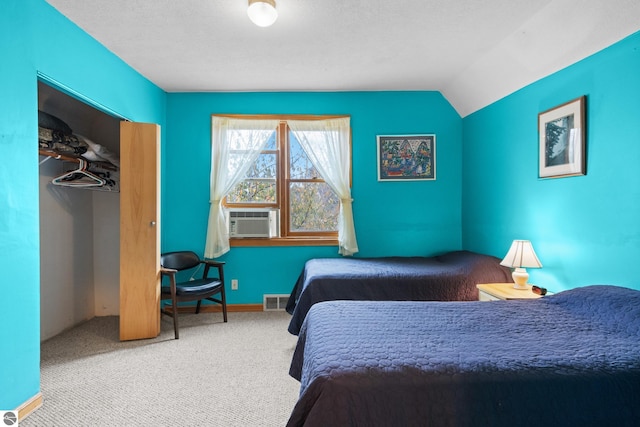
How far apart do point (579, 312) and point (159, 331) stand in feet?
10.8

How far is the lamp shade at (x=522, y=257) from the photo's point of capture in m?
2.62

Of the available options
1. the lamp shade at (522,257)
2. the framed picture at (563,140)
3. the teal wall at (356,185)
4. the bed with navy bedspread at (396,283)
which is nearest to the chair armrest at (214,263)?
the teal wall at (356,185)

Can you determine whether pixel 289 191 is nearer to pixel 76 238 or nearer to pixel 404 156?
pixel 404 156

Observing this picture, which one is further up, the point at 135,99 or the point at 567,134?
the point at 135,99

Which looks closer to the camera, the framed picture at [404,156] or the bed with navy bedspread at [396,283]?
the bed with navy bedspread at [396,283]

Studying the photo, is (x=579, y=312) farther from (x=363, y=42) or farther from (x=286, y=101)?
(x=286, y=101)

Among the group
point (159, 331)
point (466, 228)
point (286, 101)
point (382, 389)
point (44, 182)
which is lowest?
point (159, 331)

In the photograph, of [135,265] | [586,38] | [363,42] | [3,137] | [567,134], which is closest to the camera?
[3,137]

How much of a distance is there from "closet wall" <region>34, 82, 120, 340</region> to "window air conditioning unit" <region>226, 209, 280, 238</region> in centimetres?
127

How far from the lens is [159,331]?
3.19 metres

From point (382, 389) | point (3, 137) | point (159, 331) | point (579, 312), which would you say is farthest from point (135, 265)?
point (579, 312)

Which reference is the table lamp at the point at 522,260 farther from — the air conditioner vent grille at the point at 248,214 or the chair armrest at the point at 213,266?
the chair armrest at the point at 213,266

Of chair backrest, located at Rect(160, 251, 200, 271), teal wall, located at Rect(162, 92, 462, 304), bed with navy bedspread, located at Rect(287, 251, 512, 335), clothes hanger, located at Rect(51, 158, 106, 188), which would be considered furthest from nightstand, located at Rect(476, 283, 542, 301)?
clothes hanger, located at Rect(51, 158, 106, 188)

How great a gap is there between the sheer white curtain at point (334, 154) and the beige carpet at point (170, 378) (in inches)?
52.9
